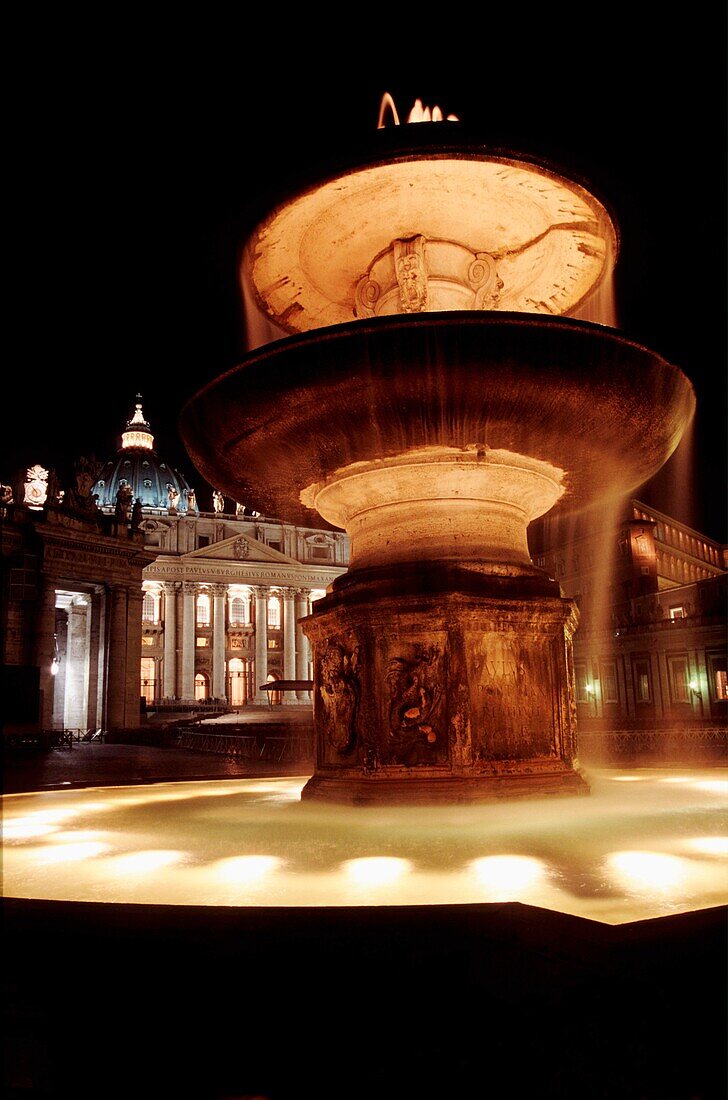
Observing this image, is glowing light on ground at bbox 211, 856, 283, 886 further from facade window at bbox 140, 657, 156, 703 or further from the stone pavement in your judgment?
facade window at bbox 140, 657, 156, 703

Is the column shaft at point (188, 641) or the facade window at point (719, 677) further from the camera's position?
the column shaft at point (188, 641)

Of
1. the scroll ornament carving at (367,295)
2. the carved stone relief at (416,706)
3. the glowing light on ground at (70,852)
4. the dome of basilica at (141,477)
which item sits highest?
the dome of basilica at (141,477)

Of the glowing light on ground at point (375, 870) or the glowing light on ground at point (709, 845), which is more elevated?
the glowing light on ground at point (375, 870)

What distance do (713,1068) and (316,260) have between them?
6.37 meters

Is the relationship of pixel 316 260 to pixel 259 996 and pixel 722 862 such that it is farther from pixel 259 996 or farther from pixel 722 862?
pixel 259 996

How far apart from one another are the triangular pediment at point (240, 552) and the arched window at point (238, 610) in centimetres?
386

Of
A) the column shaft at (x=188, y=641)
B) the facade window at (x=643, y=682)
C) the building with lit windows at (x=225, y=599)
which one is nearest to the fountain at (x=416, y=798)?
the facade window at (x=643, y=682)

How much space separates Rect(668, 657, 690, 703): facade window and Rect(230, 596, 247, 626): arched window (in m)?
44.2

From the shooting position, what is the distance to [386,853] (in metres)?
4.06

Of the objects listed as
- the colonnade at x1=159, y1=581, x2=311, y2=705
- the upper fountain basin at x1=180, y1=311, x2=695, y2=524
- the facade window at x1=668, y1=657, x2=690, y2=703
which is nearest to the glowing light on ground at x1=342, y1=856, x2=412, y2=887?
the upper fountain basin at x1=180, y1=311, x2=695, y2=524

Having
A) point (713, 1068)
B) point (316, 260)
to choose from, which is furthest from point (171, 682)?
point (713, 1068)

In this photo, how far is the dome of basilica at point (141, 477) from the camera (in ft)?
298

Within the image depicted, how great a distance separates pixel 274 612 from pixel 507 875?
74527mm

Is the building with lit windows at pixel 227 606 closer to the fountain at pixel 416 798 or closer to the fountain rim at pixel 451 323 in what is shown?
the fountain at pixel 416 798
